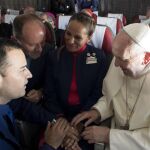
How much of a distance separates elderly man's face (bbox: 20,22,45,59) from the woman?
161 mm

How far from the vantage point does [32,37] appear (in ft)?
6.64

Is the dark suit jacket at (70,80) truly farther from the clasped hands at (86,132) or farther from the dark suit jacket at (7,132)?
the dark suit jacket at (7,132)

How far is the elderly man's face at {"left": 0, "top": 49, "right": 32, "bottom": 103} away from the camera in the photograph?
132 cm

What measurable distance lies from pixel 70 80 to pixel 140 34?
76 centimetres

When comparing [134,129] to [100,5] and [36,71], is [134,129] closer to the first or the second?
[36,71]

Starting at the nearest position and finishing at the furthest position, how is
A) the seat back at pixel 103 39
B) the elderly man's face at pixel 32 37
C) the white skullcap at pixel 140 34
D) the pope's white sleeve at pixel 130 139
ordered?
the white skullcap at pixel 140 34 → the pope's white sleeve at pixel 130 139 → the elderly man's face at pixel 32 37 → the seat back at pixel 103 39

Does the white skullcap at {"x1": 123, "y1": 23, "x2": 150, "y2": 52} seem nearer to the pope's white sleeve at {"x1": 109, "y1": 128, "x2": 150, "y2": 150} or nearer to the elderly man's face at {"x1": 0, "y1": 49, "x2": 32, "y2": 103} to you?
the pope's white sleeve at {"x1": 109, "y1": 128, "x2": 150, "y2": 150}

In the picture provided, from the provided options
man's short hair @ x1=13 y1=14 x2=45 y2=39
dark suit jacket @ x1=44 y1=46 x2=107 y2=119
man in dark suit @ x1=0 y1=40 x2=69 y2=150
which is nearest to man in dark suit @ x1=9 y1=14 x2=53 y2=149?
man's short hair @ x1=13 y1=14 x2=45 y2=39

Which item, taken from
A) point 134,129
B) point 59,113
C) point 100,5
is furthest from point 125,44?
point 100,5

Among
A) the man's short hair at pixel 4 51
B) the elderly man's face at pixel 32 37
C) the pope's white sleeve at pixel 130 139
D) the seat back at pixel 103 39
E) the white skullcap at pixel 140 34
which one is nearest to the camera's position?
the man's short hair at pixel 4 51

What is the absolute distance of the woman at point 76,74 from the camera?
6.71 ft

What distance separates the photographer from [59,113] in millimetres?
2008

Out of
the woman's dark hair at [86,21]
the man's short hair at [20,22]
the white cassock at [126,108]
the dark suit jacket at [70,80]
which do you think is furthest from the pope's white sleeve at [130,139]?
the man's short hair at [20,22]

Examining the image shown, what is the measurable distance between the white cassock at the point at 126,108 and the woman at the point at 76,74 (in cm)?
20
